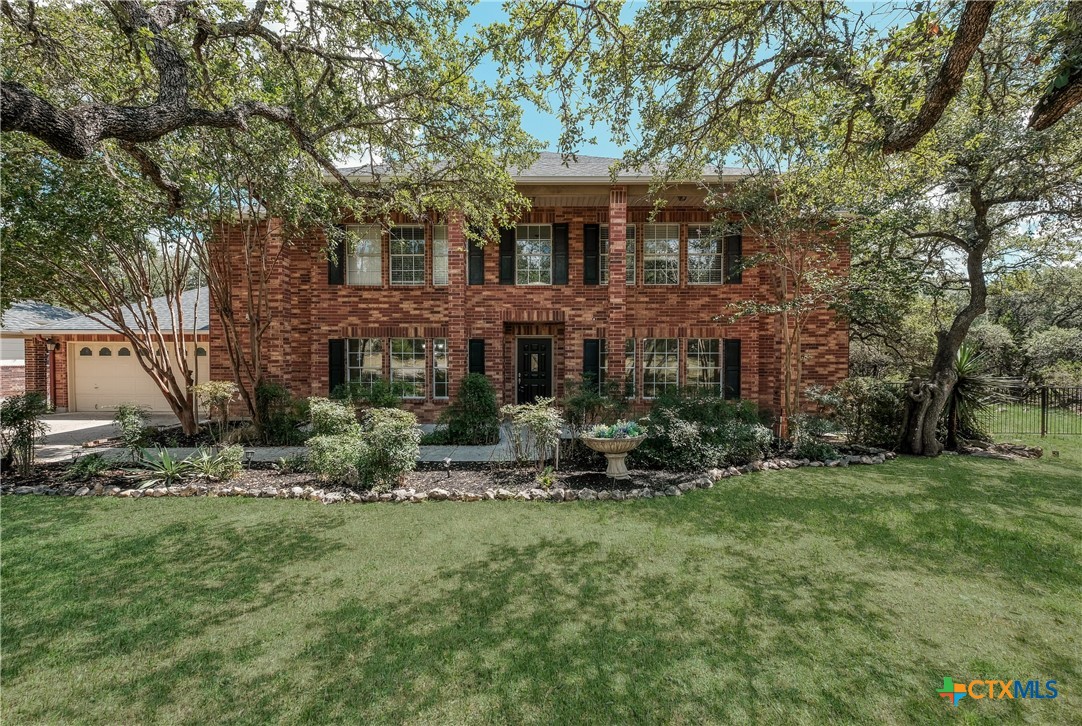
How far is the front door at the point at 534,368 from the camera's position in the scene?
11453 mm

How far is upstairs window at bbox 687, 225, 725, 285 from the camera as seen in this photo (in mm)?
10992

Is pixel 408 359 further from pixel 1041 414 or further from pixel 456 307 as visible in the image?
pixel 1041 414

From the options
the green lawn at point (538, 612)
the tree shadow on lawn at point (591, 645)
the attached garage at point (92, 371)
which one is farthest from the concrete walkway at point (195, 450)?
the tree shadow on lawn at point (591, 645)

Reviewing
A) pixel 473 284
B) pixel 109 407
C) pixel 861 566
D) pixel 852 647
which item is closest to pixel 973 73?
pixel 861 566

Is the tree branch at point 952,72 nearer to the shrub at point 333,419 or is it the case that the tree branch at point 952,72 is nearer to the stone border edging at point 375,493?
the stone border edging at point 375,493

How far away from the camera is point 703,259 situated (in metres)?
11.1

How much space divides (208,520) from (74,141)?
3865 mm

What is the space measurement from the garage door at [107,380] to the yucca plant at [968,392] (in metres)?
20.2

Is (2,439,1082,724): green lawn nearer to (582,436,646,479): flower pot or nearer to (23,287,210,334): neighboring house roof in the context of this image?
(582,436,646,479): flower pot

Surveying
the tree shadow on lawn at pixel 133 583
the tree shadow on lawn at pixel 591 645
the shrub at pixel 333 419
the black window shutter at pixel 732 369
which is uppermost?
the black window shutter at pixel 732 369

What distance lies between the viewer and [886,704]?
7.43ft

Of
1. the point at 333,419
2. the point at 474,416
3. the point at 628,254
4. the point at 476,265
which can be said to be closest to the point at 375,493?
the point at 333,419

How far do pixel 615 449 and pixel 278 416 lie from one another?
276 inches

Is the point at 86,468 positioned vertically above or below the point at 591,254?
below
